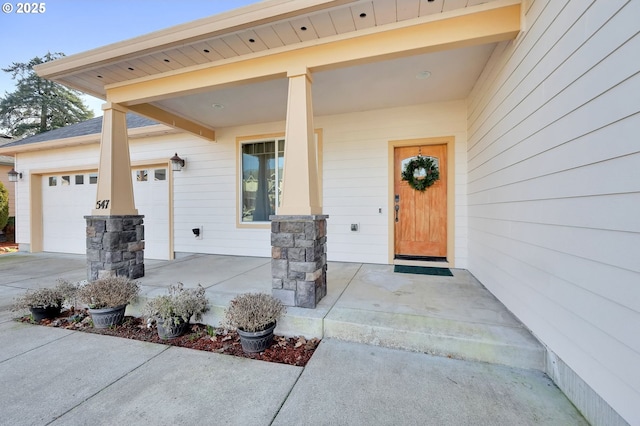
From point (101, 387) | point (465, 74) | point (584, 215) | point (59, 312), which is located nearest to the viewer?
point (584, 215)

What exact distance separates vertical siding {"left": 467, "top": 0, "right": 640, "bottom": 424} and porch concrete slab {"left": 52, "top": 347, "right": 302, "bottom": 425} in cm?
176

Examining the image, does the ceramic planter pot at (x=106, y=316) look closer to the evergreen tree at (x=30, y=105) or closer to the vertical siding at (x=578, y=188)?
the vertical siding at (x=578, y=188)

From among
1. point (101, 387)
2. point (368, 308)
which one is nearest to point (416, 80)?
point (368, 308)

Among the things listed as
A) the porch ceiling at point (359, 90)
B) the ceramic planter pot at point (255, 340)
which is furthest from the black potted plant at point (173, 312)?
the porch ceiling at point (359, 90)

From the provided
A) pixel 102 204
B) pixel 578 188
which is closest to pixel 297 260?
pixel 578 188

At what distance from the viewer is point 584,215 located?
1.49 metres

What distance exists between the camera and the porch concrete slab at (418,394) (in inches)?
57.3

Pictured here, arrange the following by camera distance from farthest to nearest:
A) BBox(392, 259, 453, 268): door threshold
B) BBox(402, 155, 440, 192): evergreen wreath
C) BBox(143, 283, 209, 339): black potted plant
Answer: BBox(402, 155, 440, 192): evergreen wreath → BBox(392, 259, 453, 268): door threshold → BBox(143, 283, 209, 339): black potted plant

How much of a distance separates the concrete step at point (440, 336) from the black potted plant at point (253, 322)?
0.51m

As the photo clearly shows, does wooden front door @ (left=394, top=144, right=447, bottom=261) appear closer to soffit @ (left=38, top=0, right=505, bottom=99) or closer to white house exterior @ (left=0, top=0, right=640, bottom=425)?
white house exterior @ (left=0, top=0, right=640, bottom=425)

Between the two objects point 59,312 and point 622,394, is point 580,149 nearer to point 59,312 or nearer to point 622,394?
point 622,394

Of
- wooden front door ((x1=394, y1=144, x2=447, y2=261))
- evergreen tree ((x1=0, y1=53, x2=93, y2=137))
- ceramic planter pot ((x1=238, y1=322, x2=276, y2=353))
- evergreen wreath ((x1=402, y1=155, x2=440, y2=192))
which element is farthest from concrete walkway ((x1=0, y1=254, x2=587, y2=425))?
evergreen tree ((x1=0, y1=53, x2=93, y2=137))

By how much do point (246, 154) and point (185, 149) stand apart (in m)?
1.37

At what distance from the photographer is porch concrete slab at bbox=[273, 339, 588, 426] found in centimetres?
146
